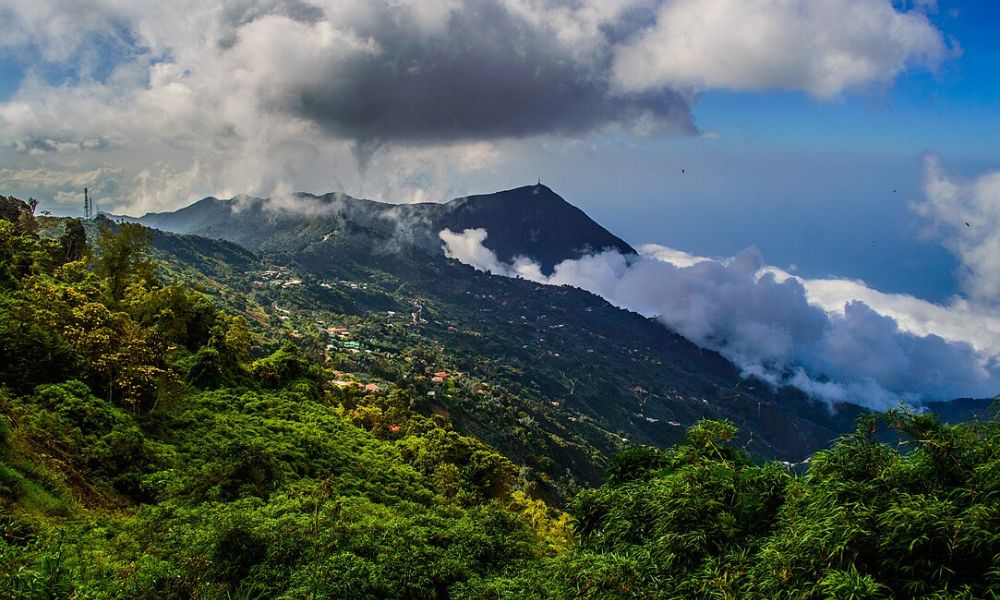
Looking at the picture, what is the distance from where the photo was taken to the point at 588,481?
4498 inches

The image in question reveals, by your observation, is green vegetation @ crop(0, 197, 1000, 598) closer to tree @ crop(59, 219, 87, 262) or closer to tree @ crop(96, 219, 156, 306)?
tree @ crop(96, 219, 156, 306)

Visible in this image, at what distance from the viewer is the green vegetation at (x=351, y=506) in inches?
418

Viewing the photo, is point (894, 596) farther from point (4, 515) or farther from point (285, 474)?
point (285, 474)

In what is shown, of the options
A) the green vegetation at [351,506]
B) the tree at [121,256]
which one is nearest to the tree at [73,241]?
the tree at [121,256]

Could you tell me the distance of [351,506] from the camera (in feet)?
73.0

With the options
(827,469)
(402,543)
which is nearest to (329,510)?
(402,543)

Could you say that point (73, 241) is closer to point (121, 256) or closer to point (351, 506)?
point (121, 256)

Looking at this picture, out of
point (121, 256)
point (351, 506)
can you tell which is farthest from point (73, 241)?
point (351, 506)

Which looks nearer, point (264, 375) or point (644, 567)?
point (644, 567)

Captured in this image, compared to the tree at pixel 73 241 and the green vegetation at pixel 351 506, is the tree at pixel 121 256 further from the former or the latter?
the tree at pixel 73 241

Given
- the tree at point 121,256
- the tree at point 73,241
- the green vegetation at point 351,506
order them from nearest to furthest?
the green vegetation at point 351,506 < the tree at point 121,256 < the tree at point 73,241

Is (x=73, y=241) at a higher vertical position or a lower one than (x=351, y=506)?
higher

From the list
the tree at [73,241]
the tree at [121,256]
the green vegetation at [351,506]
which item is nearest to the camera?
the green vegetation at [351,506]

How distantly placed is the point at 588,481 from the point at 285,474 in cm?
9842
